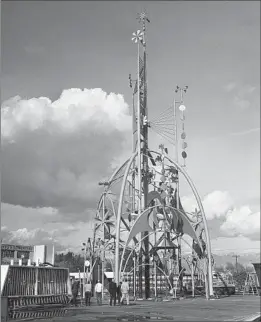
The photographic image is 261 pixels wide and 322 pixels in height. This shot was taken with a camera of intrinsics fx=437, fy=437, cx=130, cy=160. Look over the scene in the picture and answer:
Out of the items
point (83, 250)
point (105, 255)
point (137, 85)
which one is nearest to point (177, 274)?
point (105, 255)

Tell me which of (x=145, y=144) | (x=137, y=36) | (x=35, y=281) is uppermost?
(x=137, y=36)

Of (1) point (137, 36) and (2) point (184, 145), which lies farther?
(2) point (184, 145)

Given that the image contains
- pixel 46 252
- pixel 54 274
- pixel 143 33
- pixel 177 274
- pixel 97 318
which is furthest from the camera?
pixel 143 33

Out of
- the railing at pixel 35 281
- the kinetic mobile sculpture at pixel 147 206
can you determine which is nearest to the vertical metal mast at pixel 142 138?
the kinetic mobile sculpture at pixel 147 206

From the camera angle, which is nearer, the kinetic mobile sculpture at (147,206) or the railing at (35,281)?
the railing at (35,281)

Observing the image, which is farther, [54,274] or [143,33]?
[143,33]

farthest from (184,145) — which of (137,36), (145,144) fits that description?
(137,36)

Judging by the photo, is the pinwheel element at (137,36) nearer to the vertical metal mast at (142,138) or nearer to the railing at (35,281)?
the vertical metal mast at (142,138)

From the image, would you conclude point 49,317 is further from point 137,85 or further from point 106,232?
point 137,85

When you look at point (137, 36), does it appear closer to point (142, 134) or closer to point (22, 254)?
point (142, 134)

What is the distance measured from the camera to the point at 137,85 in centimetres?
3019

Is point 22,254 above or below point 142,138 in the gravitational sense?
below

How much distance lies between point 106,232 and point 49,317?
16204mm

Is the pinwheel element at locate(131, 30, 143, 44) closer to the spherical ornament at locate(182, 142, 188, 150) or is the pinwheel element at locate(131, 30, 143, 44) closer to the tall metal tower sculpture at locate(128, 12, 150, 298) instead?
the tall metal tower sculpture at locate(128, 12, 150, 298)
